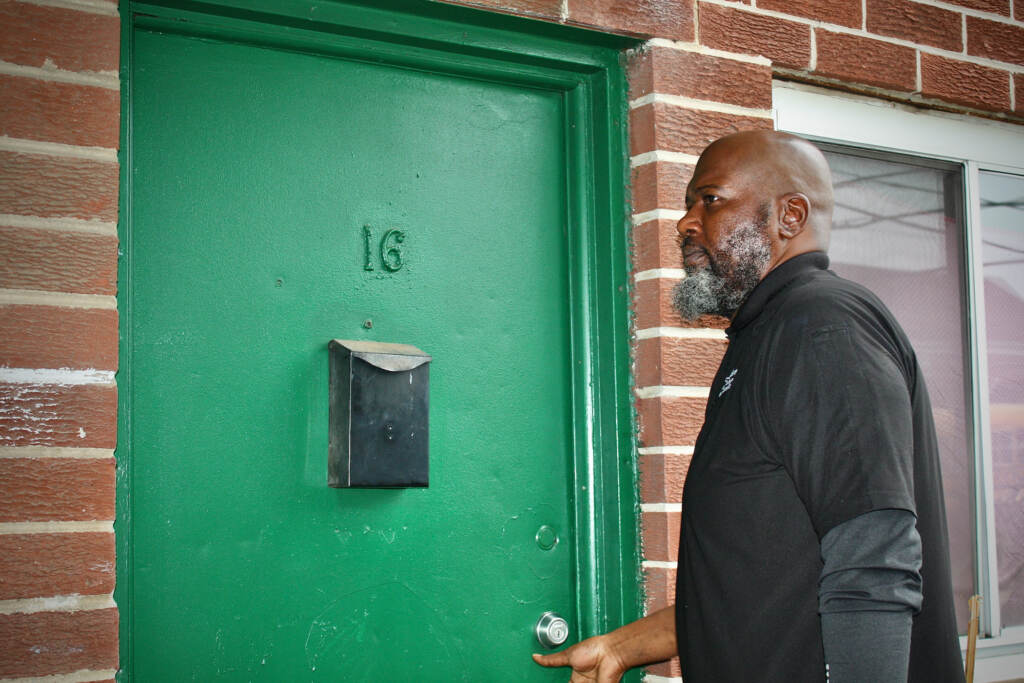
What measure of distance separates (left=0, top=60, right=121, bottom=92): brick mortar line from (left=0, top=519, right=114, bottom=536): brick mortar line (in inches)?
31.0

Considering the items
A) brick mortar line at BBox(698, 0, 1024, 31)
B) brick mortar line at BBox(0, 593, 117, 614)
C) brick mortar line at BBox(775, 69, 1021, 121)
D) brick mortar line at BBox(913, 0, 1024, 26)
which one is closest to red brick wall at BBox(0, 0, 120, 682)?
brick mortar line at BBox(0, 593, 117, 614)

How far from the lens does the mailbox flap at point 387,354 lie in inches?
87.5

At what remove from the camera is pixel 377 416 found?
2240 mm

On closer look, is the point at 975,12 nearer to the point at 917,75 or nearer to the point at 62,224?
the point at 917,75

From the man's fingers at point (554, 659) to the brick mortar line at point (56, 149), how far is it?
4.46 feet

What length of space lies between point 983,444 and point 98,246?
8.02 feet

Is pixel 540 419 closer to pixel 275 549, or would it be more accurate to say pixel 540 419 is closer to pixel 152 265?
pixel 275 549

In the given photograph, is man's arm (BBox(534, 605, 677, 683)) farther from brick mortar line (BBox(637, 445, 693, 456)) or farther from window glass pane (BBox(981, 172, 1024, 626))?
window glass pane (BBox(981, 172, 1024, 626))

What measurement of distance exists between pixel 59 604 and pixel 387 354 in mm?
799

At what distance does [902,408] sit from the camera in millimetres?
1633

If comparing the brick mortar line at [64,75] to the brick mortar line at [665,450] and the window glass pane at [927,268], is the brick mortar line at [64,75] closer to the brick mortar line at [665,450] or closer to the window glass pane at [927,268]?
the brick mortar line at [665,450]

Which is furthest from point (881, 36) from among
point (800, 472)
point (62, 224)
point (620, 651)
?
point (62, 224)

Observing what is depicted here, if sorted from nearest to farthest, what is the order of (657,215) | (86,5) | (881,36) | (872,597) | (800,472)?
(872,597)
(800,472)
(86,5)
(657,215)
(881,36)

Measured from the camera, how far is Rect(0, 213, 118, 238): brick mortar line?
185cm
